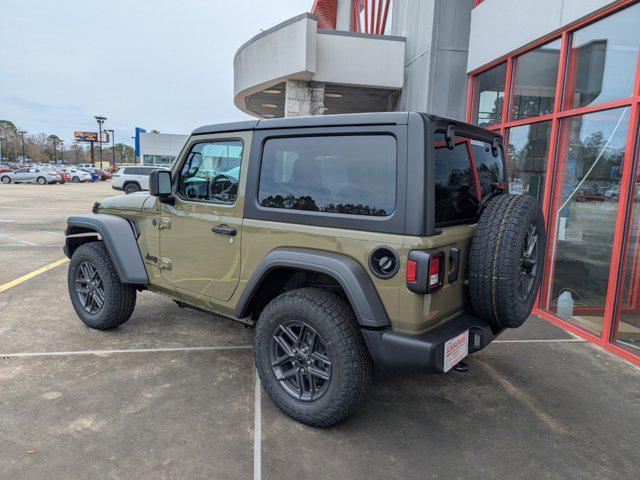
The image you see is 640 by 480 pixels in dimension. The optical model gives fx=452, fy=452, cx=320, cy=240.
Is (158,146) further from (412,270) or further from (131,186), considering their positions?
(412,270)

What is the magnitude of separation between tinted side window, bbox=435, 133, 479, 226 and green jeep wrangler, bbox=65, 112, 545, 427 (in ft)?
0.05

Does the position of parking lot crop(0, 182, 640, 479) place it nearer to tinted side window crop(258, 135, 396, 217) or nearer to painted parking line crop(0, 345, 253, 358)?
painted parking line crop(0, 345, 253, 358)

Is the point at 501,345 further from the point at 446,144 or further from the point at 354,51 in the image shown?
the point at 354,51

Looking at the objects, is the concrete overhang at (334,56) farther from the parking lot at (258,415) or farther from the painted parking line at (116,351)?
the painted parking line at (116,351)

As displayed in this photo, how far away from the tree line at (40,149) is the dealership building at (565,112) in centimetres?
8875

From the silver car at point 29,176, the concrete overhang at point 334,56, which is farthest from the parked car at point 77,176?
the concrete overhang at point 334,56

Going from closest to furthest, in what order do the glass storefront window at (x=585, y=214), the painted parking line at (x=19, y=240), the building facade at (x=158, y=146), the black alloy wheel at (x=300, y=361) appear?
the black alloy wheel at (x=300, y=361) < the glass storefront window at (x=585, y=214) < the painted parking line at (x=19, y=240) < the building facade at (x=158, y=146)

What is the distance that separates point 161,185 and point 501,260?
2.56 meters

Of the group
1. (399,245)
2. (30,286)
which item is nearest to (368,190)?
(399,245)

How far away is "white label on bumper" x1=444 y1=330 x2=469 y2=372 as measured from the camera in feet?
8.26

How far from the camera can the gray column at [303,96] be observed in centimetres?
1073

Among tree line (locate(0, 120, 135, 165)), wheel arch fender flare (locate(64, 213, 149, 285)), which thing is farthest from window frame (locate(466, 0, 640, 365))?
tree line (locate(0, 120, 135, 165))

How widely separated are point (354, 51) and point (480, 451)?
30.2 feet

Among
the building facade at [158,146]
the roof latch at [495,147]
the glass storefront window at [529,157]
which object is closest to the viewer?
the roof latch at [495,147]
